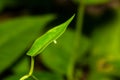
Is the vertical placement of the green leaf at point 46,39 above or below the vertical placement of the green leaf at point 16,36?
above

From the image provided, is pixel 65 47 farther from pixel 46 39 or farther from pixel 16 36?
pixel 46 39

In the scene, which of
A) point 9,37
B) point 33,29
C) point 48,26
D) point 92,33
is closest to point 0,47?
point 9,37

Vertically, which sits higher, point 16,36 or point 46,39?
point 46,39

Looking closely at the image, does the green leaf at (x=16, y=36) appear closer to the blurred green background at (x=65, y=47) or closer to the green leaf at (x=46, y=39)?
the blurred green background at (x=65, y=47)

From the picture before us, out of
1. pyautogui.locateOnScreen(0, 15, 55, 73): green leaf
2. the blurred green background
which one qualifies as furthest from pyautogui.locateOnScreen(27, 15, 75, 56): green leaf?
pyautogui.locateOnScreen(0, 15, 55, 73): green leaf

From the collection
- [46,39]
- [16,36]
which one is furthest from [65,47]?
[46,39]

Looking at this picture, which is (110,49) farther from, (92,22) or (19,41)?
(19,41)

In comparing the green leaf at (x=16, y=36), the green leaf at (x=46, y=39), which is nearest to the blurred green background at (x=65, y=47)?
the green leaf at (x=16, y=36)
